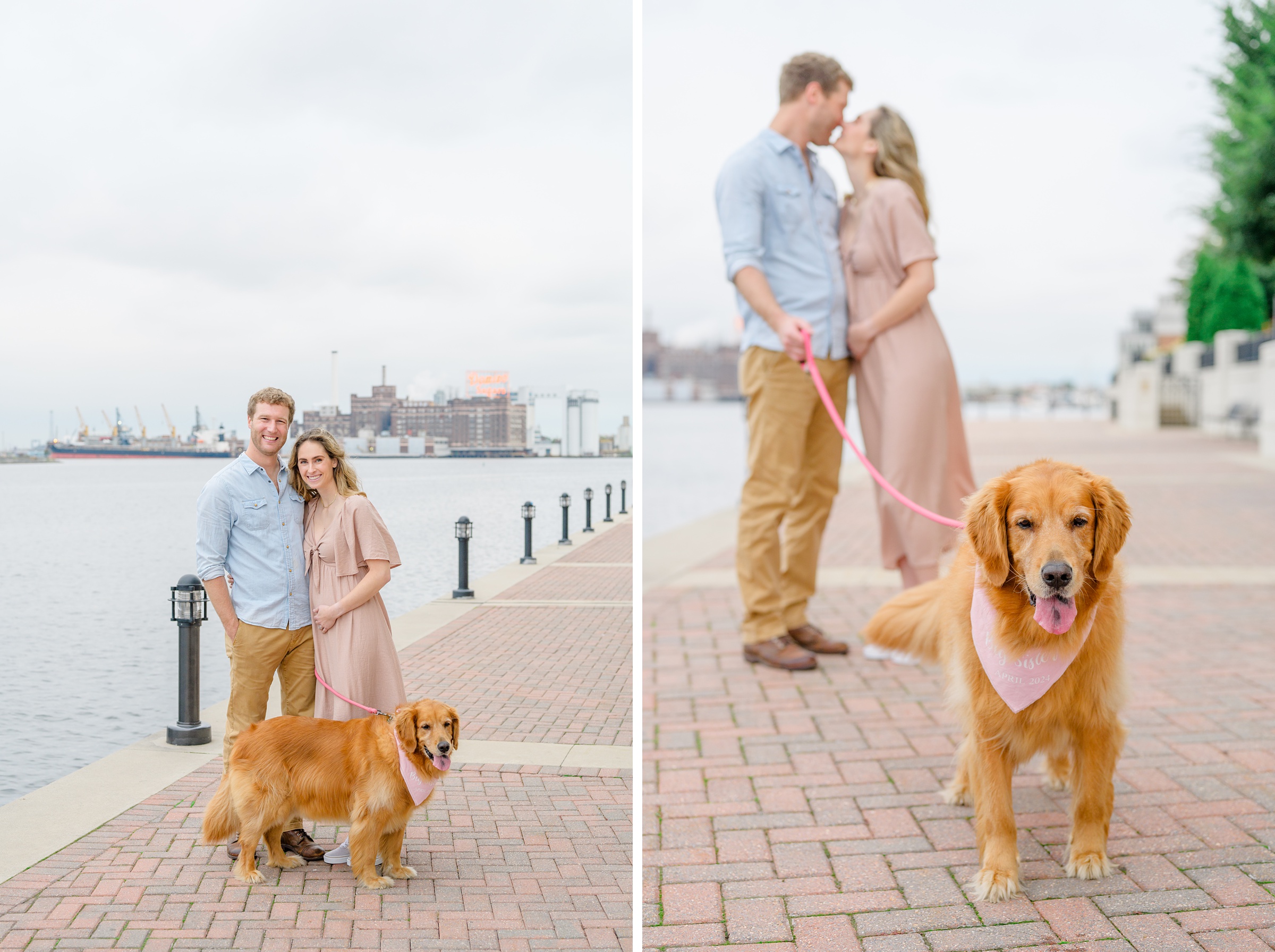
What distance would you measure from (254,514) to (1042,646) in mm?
2047

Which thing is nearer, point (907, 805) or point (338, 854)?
point (338, 854)

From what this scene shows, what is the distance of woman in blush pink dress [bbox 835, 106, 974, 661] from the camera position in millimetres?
4980

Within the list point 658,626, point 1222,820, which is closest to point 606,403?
point 1222,820

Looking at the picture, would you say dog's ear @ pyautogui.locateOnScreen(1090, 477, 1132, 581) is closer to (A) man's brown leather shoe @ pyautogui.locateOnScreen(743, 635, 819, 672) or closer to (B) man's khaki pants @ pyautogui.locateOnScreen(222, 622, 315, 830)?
Result: (B) man's khaki pants @ pyautogui.locateOnScreen(222, 622, 315, 830)

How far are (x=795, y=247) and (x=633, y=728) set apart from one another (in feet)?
9.67

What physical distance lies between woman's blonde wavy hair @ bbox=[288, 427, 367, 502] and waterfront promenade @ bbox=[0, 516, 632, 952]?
14.0 inches

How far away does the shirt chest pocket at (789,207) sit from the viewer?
5016 millimetres

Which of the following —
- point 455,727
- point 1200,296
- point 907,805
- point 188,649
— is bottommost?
point 907,805

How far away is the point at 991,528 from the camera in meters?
2.92

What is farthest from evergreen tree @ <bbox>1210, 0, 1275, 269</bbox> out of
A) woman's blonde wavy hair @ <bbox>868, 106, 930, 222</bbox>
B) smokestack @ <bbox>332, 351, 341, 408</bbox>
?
A: smokestack @ <bbox>332, 351, 341, 408</bbox>

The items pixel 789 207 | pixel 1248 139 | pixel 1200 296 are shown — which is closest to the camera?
pixel 789 207

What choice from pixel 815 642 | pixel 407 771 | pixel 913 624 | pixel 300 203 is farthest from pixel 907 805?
pixel 300 203

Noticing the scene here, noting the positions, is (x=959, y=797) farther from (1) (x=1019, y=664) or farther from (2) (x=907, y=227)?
(2) (x=907, y=227)

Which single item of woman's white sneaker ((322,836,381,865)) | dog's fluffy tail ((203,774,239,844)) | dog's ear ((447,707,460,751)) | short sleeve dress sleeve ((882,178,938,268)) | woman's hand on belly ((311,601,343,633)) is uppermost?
short sleeve dress sleeve ((882,178,938,268))
